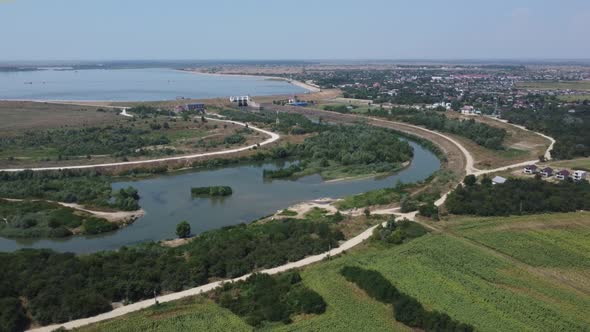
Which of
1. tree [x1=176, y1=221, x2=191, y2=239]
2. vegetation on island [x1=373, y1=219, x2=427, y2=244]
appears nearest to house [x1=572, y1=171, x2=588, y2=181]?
vegetation on island [x1=373, y1=219, x2=427, y2=244]

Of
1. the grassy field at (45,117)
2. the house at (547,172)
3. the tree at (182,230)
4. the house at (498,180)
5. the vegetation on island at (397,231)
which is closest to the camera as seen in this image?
the vegetation on island at (397,231)

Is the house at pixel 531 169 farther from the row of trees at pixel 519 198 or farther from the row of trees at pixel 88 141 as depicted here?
the row of trees at pixel 88 141

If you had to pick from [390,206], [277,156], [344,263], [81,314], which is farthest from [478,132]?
[81,314]

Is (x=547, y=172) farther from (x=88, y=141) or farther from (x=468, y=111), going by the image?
(x=88, y=141)

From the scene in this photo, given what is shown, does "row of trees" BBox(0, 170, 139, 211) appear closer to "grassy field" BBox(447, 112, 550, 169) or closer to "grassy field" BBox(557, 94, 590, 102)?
"grassy field" BBox(447, 112, 550, 169)

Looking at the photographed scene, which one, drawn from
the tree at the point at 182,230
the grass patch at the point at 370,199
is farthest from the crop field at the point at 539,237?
the tree at the point at 182,230

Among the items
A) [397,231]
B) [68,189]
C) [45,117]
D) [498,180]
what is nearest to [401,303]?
[397,231]
